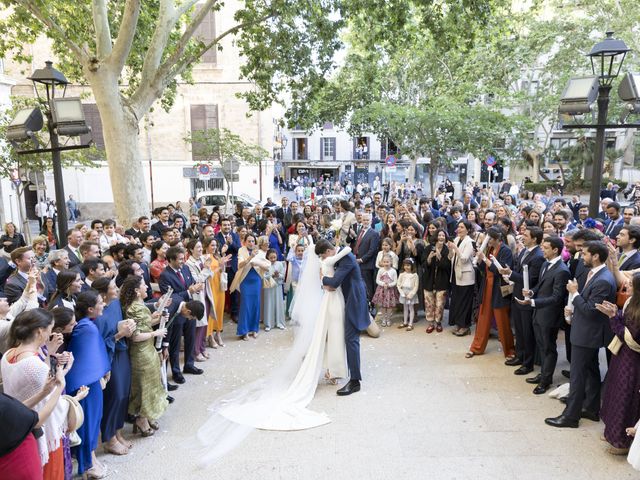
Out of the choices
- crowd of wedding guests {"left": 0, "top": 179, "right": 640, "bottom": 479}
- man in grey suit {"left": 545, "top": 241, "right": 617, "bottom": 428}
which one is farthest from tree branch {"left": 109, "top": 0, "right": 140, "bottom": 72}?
man in grey suit {"left": 545, "top": 241, "right": 617, "bottom": 428}

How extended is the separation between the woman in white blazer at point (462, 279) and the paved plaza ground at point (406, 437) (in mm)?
1354

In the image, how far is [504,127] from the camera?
18797mm

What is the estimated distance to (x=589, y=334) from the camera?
188 inches

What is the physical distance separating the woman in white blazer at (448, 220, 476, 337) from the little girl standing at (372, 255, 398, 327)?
980mm

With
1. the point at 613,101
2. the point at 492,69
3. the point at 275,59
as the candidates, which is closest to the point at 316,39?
the point at 275,59

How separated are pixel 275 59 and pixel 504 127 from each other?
1050 centimetres

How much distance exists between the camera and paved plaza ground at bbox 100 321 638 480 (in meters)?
4.28

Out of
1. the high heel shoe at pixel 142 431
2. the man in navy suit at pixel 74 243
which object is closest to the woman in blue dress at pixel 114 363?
the high heel shoe at pixel 142 431

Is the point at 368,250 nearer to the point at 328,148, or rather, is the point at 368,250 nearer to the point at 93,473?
the point at 93,473

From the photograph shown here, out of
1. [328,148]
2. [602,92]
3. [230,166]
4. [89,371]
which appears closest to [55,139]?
[89,371]

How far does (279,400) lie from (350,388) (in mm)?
903

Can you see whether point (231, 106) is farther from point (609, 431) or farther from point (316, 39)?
point (609, 431)

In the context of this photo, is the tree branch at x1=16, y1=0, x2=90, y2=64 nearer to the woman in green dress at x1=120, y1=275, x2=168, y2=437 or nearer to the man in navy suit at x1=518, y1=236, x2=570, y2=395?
the woman in green dress at x1=120, y1=275, x2=168, y2=437

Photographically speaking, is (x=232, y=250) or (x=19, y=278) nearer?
(x=19, y=278)
